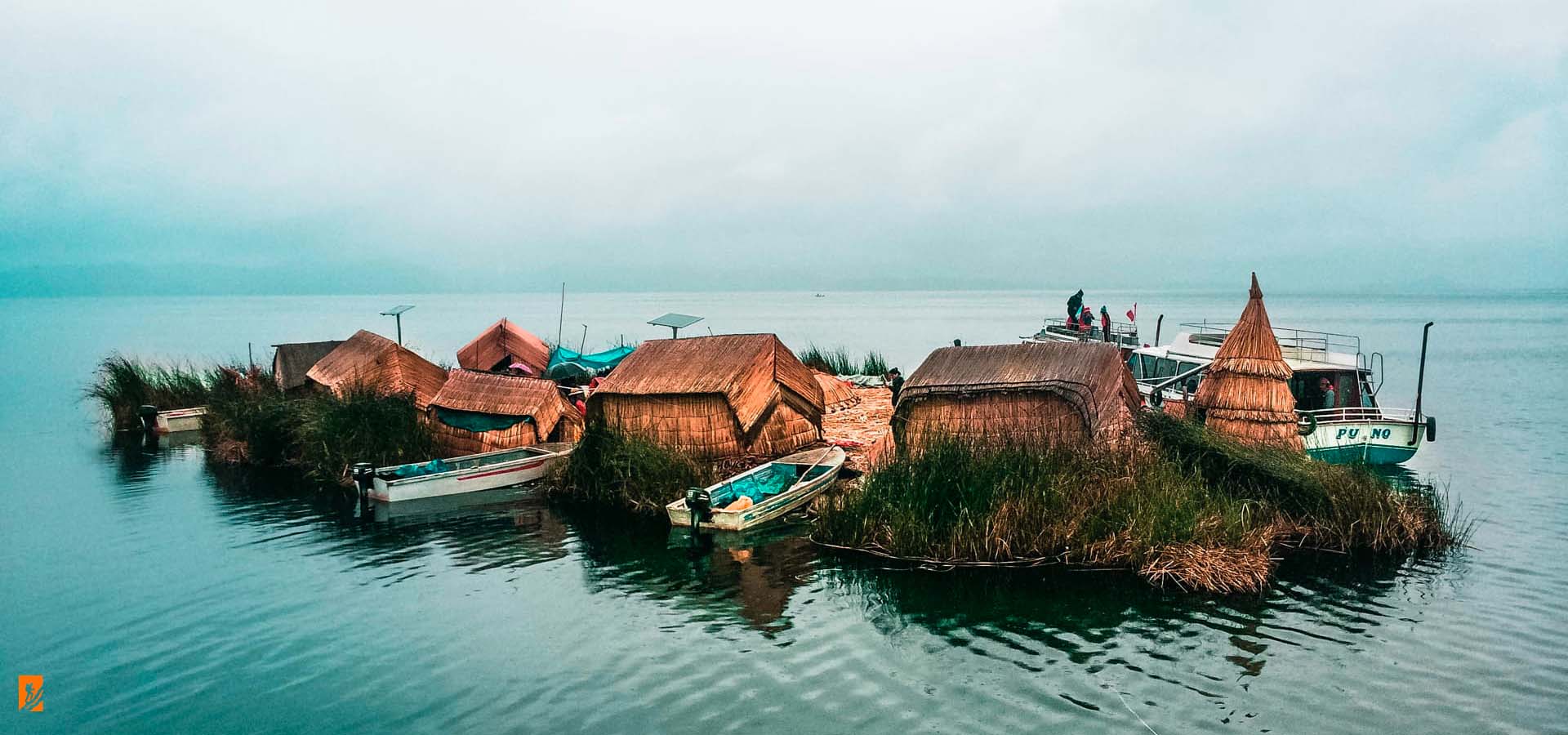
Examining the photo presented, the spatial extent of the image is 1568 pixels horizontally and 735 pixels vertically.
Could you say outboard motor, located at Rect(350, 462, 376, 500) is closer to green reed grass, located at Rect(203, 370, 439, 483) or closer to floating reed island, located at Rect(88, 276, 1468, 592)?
floating reed island, located at Rect(88, 276, 1468, 592)

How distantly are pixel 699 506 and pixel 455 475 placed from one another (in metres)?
7.82

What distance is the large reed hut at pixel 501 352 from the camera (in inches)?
1494

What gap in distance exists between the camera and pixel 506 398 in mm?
27094

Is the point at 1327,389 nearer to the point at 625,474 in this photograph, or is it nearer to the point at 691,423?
the point at 691,423

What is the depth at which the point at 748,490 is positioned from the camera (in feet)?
68.3

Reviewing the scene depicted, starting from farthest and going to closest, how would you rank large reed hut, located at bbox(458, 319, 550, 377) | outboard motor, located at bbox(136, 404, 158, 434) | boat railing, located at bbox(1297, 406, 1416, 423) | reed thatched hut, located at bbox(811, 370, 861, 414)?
1. large reed hut, located at bbox(458, 319, 550, 377)
2. outboard motor, located at bbox(136, 404, 158, 434)
3. reed thatched hut, located at bbox(811, 370, 861, 414)
4. boat railing, located at bbox(1297, 406, 1416, 423)

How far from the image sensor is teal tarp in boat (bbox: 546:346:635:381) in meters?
36.3

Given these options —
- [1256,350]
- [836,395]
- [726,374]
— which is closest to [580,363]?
[836,395]

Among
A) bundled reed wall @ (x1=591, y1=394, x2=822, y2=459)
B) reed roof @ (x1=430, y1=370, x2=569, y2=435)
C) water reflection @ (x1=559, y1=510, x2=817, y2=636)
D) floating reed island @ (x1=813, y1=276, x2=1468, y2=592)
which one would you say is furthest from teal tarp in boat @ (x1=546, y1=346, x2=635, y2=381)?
floating reed island @ (x1=813, y1=276, x2=1468, y2=592)

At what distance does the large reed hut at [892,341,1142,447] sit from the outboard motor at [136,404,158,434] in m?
28.6

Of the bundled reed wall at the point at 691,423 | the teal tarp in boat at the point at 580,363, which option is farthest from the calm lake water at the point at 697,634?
the teal tarp in boat at the point at 580,363

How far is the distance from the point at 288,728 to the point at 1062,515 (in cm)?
1132

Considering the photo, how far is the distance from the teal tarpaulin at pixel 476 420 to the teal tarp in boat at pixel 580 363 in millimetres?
8639

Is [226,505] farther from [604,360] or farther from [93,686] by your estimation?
[604,360]
